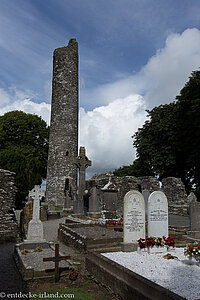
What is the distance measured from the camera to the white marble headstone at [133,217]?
6.05 m

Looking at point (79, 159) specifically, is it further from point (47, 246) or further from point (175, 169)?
point (175, 169)

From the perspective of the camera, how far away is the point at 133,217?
621cm

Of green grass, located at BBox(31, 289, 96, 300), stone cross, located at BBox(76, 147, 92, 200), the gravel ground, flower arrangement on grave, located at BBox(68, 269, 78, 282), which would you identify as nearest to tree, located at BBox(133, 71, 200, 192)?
stone cross, located at BBox(76, 147, 92, 200)

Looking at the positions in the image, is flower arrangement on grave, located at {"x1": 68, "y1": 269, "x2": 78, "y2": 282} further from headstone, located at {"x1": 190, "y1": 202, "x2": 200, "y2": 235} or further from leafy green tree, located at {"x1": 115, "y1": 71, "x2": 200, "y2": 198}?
leafy green tree, located at {"x1": 115, "y1": 71, "x2": 200, "y2": 198}

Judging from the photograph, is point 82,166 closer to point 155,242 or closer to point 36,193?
point 36,193

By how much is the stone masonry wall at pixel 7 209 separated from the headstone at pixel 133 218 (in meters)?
5.60

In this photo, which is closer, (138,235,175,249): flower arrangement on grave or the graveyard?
the graveyard

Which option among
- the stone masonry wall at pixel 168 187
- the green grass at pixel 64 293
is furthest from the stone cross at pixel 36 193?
the stone masonry wall at pixel 168 187

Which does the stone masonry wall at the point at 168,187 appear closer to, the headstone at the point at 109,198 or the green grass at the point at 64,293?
the headstone at the point at 109,198

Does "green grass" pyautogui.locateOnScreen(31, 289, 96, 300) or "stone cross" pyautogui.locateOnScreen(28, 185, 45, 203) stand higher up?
"stone cross" pyautogui.locateOnScreen(28, 185, 45, 203)

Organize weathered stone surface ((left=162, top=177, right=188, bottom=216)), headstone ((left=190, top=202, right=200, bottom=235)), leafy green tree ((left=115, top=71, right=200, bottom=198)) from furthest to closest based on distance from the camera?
leafy green tree ((left=115, top=71, right=200, bottom=198)), weathered stone surface ((left=162, top=177, right=188, bottom=216)), headstone ((left=190, top=202, right=200, bottom=235))

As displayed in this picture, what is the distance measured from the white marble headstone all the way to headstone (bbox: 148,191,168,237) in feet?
0.80

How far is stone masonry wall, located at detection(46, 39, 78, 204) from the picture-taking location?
25083mm

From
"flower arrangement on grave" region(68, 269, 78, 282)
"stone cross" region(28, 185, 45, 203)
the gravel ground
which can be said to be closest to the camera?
the gravel ground
